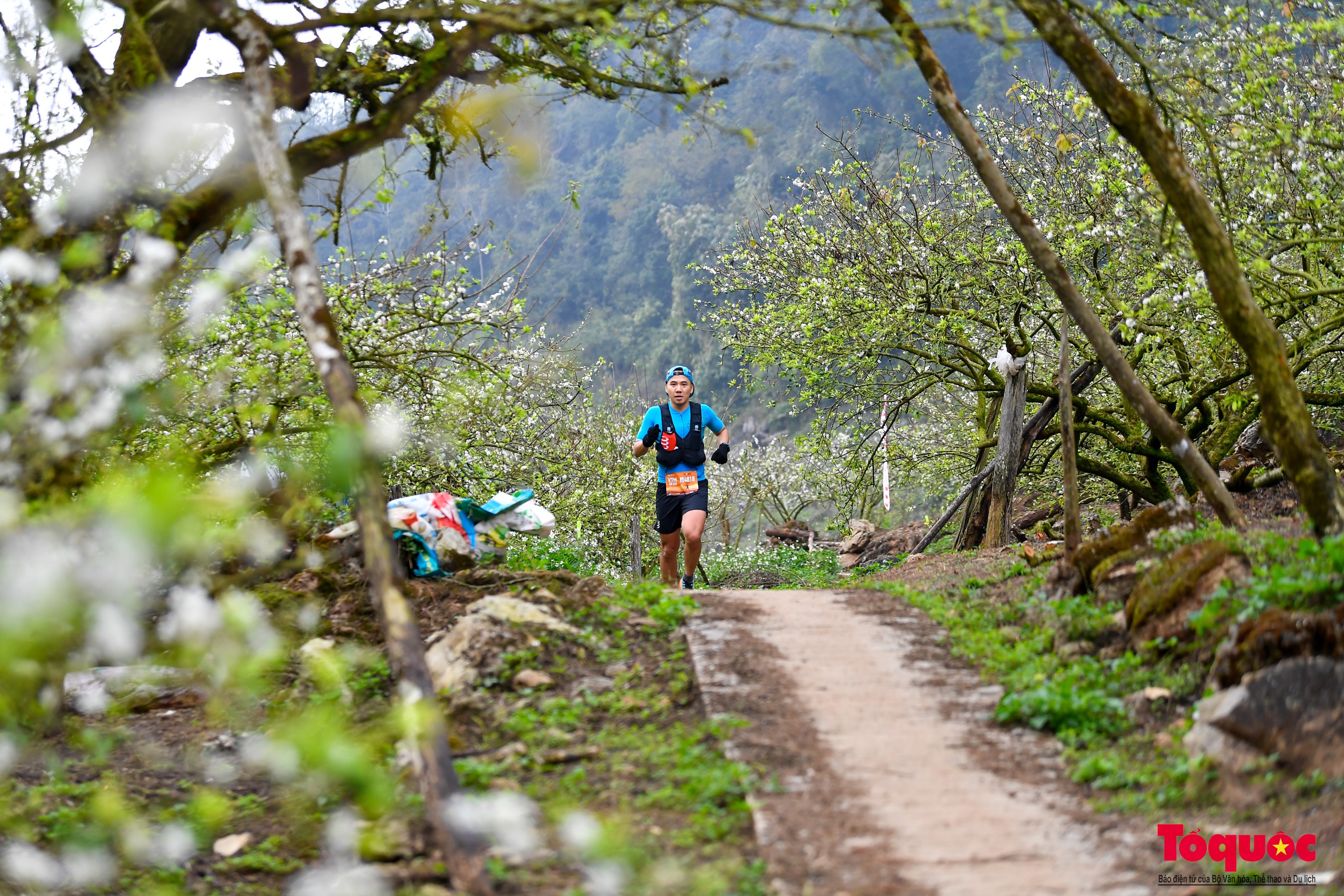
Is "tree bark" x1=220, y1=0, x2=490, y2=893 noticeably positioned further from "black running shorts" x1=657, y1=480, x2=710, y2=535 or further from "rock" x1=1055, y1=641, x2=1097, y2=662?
"black running shorts" x1=657, y1=480, x2=710, y2=535

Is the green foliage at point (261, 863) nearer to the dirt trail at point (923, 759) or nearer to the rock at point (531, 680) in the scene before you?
the rock at point (531, 680)

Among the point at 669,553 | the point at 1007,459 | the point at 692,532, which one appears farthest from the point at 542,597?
the point at 1007,459

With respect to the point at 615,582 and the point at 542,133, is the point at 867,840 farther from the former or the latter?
the point at 542,133

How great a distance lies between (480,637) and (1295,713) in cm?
403

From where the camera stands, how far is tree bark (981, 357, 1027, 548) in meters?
10.5

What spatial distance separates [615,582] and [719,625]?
1.50 metres

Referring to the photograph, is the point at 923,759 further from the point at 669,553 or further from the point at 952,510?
the point at 952,510

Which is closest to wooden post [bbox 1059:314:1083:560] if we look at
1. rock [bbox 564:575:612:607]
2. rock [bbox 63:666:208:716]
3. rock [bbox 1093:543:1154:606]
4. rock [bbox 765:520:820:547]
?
rock [bbox 1093:543:1154:606]

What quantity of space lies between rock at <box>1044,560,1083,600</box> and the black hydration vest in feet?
9.83

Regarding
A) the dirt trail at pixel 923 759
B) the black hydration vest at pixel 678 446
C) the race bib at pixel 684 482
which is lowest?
the dirt trail at pixel 923 759

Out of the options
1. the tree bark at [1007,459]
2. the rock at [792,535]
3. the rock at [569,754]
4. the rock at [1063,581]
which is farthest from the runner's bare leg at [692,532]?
the rock at [792,535]

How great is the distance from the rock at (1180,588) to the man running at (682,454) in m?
3.72

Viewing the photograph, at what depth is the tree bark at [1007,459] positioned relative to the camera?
10.5 metres

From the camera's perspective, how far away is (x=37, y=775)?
4.79 m
